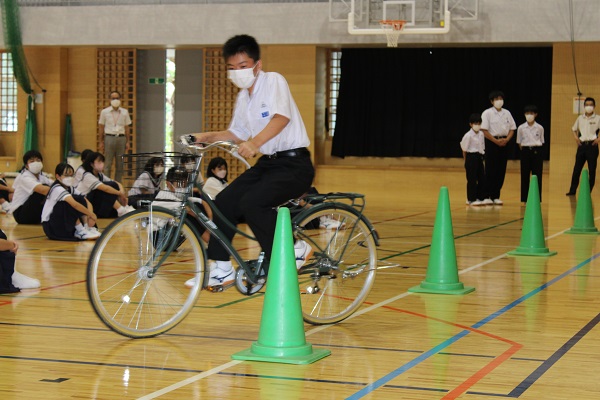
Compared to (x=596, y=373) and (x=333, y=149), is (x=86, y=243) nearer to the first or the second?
(x=596, y=373)

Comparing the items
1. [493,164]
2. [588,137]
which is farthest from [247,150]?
[588,137]

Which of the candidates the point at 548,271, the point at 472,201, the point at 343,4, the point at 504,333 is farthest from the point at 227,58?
the point at 343,4

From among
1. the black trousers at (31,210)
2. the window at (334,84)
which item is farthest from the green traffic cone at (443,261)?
the window at (334,84)

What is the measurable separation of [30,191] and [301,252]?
6554 millimetres

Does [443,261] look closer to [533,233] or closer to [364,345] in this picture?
[364,345]

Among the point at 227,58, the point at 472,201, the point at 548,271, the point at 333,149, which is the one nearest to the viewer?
the point at 227,58

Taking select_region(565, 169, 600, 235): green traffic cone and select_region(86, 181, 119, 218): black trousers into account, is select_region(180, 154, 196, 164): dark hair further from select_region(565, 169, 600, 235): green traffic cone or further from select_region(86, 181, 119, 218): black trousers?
select_region(86, 181, 119, 218): black trousers

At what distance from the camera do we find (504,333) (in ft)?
16.1

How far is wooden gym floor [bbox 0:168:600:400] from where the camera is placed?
3.76 m

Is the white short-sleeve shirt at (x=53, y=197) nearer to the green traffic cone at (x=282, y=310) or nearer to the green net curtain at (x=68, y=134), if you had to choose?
the green traffic cone at (x=282, y=310)

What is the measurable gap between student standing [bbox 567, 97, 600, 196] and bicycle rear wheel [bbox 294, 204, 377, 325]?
11.4 m

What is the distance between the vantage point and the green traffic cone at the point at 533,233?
8.27m

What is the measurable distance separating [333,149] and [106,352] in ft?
50.8

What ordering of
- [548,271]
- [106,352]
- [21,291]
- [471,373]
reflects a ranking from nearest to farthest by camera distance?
[471,373], [106,352], [21,291], [548,271]
